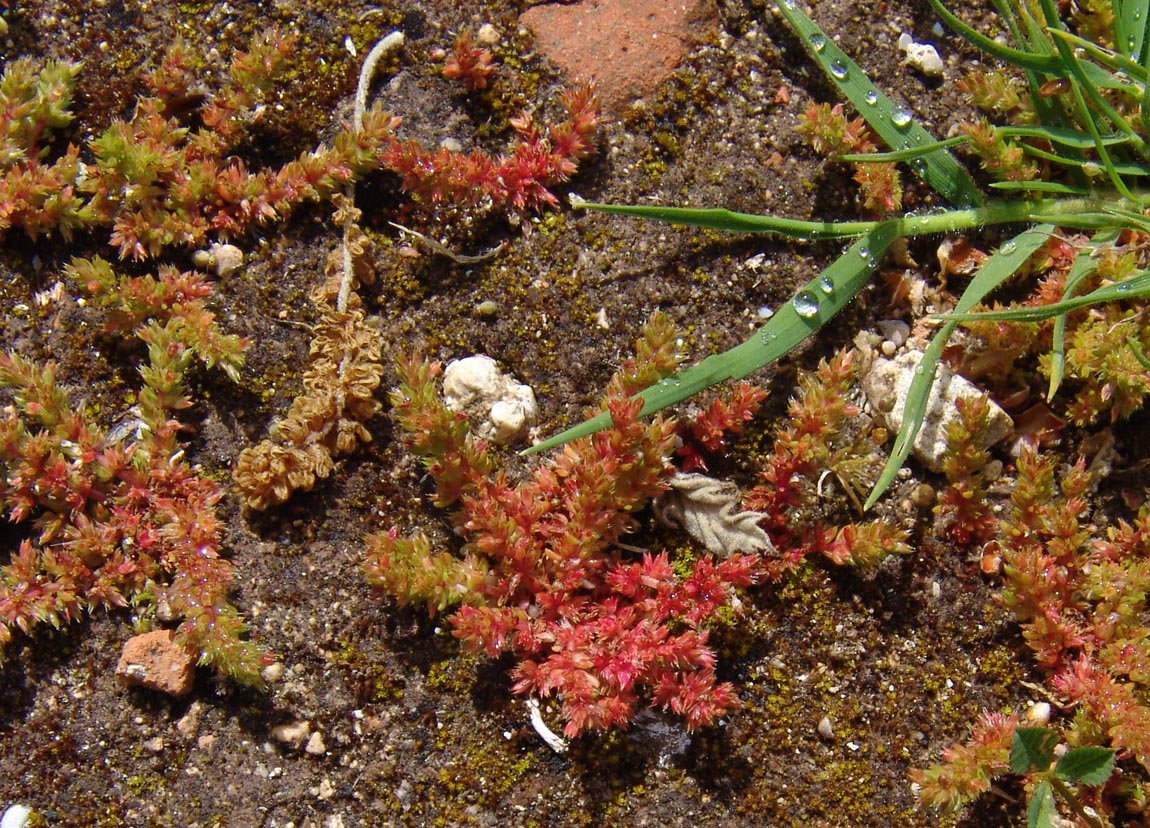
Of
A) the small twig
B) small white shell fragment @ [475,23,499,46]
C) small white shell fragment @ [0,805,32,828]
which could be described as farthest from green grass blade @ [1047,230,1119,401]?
small white shell fragment @ [0,805,32,828]

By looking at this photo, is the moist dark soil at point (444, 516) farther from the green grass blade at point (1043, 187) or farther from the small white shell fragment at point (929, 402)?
the green grass blade at point (1043, 187)

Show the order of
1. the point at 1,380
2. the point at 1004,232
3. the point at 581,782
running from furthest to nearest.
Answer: the point at 1004,232 < the point at 1,380 < the point at 581,782

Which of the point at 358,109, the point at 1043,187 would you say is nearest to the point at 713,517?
the point at 1043,187

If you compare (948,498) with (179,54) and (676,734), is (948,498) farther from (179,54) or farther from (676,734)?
(179,54)

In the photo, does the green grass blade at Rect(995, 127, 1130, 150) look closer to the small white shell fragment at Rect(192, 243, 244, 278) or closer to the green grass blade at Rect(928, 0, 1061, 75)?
the green grass blade at Rect(928, 0, 1061, 75)

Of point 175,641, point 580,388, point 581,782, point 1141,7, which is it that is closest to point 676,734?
point 581,782

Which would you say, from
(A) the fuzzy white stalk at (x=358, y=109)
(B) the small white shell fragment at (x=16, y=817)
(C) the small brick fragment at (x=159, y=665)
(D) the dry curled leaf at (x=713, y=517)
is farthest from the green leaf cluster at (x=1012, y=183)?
(B) the small white shell fragment at (x=16, y=817)
